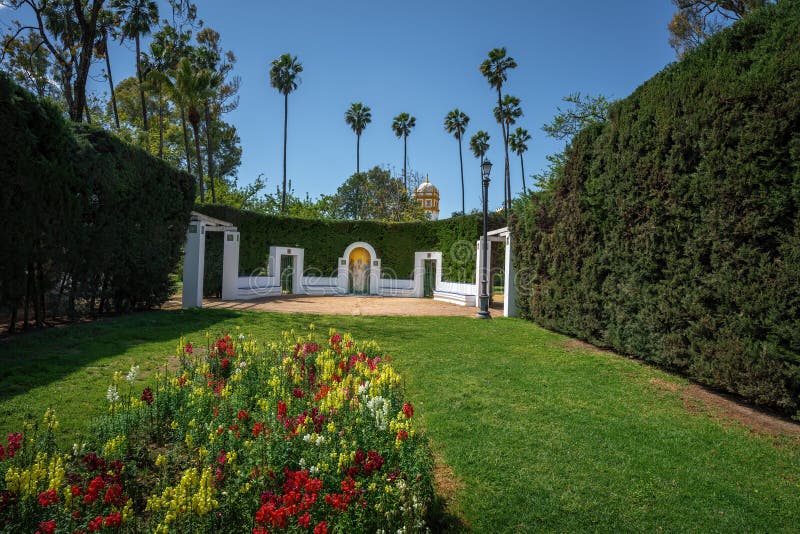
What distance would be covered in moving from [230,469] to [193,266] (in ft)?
39.9

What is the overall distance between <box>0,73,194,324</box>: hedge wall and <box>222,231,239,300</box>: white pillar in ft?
14.2

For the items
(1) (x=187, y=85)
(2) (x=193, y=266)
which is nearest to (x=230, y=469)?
(2) (x=193, y=266)

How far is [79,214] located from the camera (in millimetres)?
7926

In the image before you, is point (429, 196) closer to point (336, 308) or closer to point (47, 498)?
point (336, 308)

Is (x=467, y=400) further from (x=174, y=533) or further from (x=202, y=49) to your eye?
(x=202, y=49)

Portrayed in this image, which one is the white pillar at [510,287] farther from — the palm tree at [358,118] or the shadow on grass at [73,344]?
the palm tree at [358,118]

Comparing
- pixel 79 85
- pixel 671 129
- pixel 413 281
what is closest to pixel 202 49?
pixel 79 85

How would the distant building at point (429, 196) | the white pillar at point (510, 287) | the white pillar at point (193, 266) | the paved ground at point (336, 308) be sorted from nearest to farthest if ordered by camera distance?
the white pillar at point (510, 287), the white pillar at point (193, 266), the paved ground at point (336, 308), the distant building at point (429, 196)

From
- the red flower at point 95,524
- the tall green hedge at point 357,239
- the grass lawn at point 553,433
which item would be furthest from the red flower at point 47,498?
→ the tall green hedge at point 357,239

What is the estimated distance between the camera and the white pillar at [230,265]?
16.8 metres

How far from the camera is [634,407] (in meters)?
4.94

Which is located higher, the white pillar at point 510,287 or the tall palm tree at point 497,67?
the tall palm tree at point 497,67

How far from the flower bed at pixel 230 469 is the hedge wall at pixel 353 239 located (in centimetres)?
1553

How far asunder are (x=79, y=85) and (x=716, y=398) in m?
16.9
